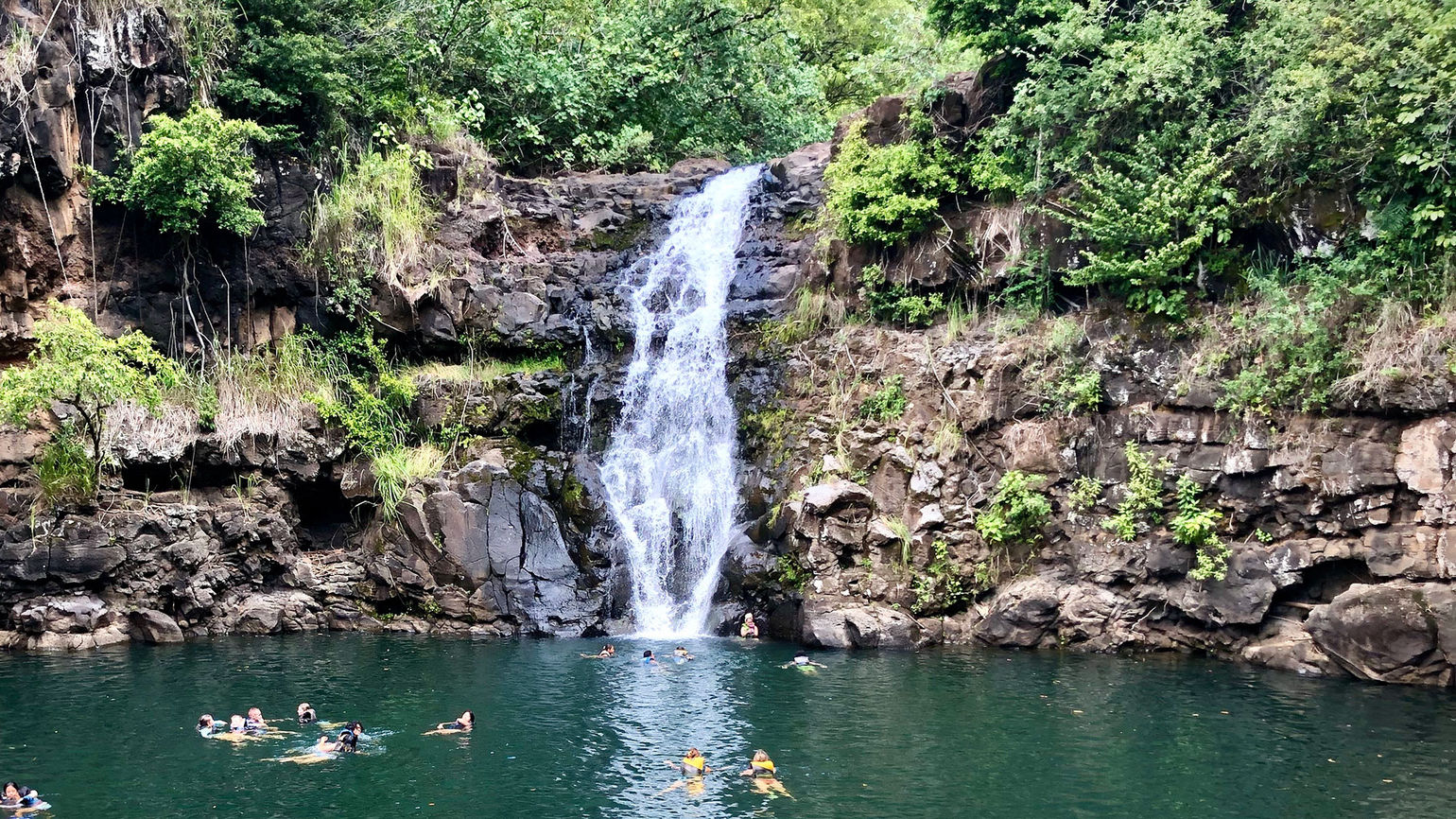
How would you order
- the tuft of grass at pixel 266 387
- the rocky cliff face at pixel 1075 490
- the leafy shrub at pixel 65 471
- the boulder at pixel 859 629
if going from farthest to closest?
the tuft of grass at pixel 266 387
the leafy shrub at pixel 65 471
the boulder at pixel 859 629
the rocky cliff face at pixel 1075 490

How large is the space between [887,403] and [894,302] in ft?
8.32

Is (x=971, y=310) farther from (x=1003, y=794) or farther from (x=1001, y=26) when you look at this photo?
(x=1003, y=794)

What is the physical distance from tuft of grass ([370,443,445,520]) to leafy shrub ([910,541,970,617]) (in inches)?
363

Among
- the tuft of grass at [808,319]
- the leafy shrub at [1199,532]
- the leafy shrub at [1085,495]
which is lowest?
the leafy shrub at [1199,532]

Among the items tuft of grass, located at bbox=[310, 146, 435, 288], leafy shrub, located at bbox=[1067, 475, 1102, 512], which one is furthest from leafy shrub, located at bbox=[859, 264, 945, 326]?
tuft of grass, located at bbox=[310, 146, 435, 288]

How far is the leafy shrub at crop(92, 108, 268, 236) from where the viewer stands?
21.7m

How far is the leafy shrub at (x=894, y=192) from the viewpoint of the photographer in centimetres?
2183

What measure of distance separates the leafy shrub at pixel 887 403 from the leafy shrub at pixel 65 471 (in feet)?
45.0

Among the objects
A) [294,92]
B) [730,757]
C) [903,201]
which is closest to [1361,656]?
[730,757]

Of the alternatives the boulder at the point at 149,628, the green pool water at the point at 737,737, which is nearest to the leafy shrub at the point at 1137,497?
the green pool water at the point at 737,737

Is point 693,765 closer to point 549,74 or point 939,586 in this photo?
point 939,586

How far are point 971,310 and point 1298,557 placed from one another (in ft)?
24.5

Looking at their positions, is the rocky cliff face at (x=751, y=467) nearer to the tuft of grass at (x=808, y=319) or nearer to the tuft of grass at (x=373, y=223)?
the tuft of grass at (x=808, y=319)

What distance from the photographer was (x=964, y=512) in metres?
19.5
